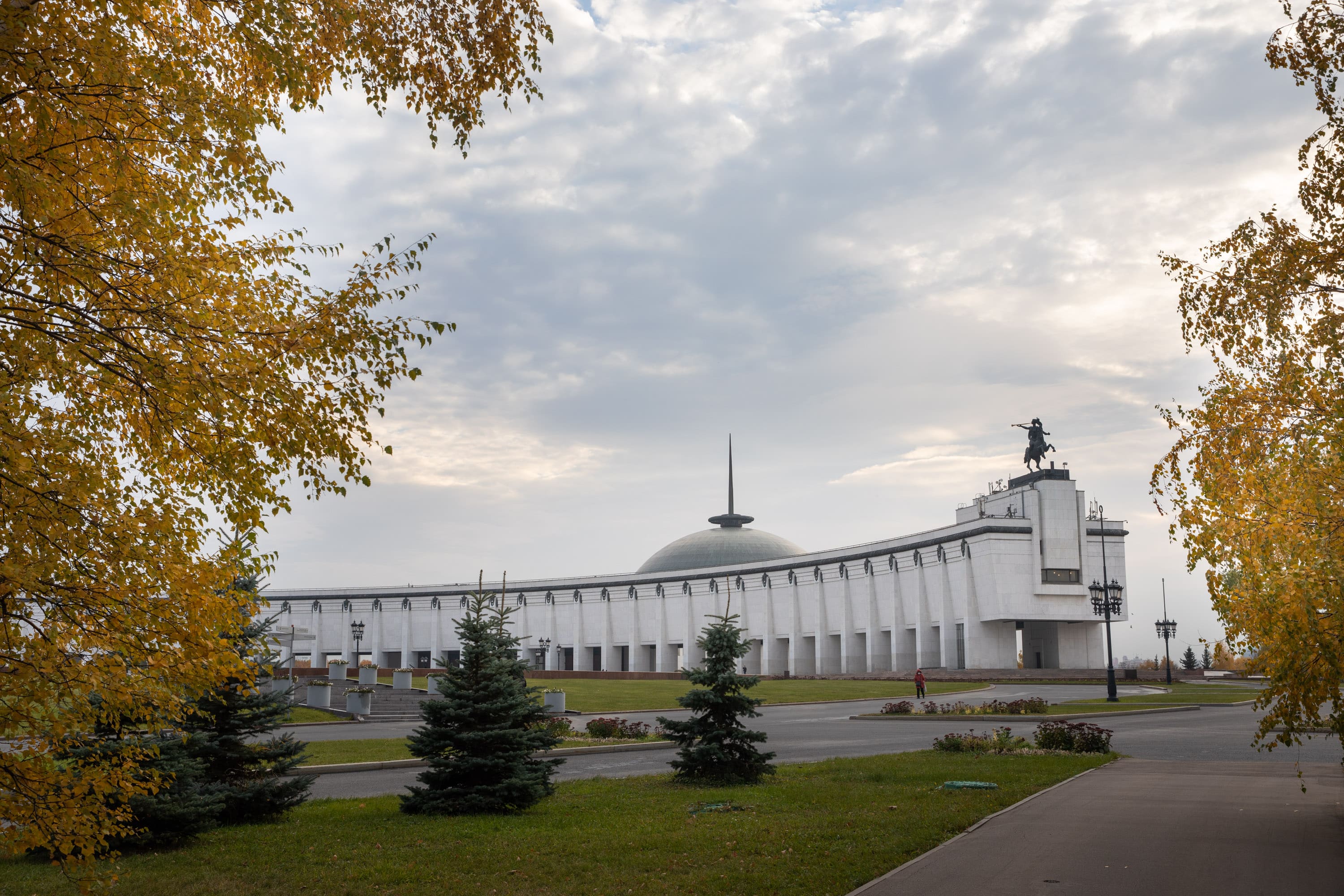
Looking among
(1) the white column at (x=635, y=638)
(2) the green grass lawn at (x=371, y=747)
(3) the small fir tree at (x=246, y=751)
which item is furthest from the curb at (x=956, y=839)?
(1) the white column at (x=635, y=638)

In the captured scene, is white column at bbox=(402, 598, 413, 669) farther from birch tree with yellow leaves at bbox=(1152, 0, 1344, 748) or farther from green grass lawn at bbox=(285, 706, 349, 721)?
birch tree with yellow leaves at bbox=(1152, 0, 1344, 748)

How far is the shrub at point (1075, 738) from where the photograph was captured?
20.8 meters

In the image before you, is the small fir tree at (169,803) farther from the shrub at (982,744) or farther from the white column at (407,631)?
the white column at (407,631)

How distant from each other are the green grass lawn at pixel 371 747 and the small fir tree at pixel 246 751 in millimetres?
5932

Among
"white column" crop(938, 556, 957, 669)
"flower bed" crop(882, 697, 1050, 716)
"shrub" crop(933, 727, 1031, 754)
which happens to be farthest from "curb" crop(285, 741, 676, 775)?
"white column" crop(938, 556, 957, 669)

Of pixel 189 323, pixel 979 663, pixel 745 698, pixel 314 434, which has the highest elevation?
pixel 189 323

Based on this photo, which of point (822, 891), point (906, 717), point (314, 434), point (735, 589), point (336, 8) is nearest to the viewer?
point (314, 434)

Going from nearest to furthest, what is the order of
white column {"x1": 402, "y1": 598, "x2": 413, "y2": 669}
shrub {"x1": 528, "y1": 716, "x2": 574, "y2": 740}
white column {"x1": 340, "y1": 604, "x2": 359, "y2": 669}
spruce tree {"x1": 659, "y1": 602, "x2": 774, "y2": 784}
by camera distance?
spruce tree {"x1": 659, "y1": 602, "x2": 774, "y2": 784} → shrub {"x1": 528, "y1": 716, "x2": 574, "y2": 740} → white column {"x1": 402, "y1": 598, "x2": 413, "y2": 669} → white column {"x1": 340, "y1": 604, "x2": 359, "y2": 669}

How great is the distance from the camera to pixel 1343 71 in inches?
376

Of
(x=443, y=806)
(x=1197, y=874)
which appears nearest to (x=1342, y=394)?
(x=1197, y=874)

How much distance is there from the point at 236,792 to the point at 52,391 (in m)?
8.23

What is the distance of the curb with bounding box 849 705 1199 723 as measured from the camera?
31297mm

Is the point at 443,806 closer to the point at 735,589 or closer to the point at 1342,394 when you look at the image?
the point at 1342,394

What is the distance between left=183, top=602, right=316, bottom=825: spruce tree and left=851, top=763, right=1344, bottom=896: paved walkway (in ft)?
27.2
